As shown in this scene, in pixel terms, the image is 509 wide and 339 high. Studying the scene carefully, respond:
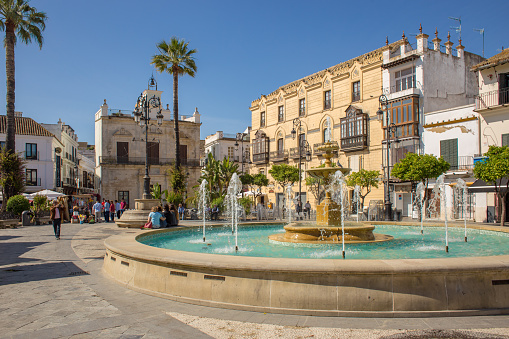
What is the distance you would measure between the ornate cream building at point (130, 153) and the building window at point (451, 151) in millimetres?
26256

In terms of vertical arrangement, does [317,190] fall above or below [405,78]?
below

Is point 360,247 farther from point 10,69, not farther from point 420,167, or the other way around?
point 10,69

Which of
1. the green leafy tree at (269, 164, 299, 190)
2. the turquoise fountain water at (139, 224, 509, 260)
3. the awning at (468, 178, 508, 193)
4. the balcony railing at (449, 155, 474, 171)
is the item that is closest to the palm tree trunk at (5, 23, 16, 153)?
the turquoise fountain water at (139, 224, 509, 260)

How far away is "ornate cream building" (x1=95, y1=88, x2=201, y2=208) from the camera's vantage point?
132ft

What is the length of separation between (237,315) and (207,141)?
56.2 m

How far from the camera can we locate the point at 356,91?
32750 mm

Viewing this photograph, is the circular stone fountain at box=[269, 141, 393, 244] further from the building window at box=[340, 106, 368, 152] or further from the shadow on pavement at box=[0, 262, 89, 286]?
the building window at box=[340, 106, 368, 152]

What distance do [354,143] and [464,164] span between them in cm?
873

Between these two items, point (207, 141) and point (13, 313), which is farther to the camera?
point (207, 141)

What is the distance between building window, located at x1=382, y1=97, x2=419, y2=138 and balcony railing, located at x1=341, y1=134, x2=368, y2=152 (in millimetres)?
2281

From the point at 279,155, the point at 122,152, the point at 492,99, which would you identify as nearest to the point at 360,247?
the point at 492,99

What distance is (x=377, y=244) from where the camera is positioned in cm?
957

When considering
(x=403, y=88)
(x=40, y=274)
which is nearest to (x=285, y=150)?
(x=403, y=88)

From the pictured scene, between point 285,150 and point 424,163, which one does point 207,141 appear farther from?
point 424,163
